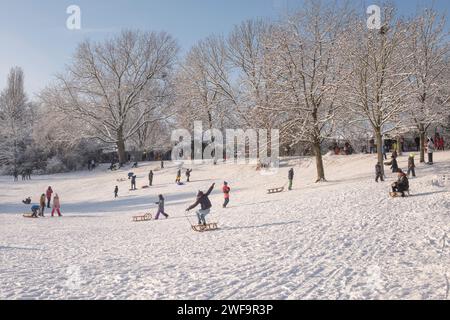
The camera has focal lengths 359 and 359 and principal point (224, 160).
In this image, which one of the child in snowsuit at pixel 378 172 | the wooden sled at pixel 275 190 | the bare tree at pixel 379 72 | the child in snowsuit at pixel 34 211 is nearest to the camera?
the child in snowsuit at pixel 378 172

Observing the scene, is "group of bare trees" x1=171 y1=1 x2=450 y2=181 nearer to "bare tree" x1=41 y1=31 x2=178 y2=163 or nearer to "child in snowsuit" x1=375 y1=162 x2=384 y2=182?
"child in snowsuit" x1=375 y1=162 x2=384 y2=182

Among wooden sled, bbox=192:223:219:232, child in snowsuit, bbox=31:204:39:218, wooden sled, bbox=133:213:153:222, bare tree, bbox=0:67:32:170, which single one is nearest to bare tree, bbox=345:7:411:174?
wooden sled, bbox=192:223:219:232

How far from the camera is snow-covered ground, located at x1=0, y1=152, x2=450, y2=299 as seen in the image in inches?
260

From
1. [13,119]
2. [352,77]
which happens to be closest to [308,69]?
[352,77]

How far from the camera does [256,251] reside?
955 centimetres

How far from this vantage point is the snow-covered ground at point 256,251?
6.61 m

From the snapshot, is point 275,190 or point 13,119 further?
point 13,119

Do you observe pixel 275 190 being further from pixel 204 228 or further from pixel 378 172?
pixel 204 228

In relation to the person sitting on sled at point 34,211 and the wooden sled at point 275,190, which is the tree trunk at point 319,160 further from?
the person sitting on sled at point 34,211

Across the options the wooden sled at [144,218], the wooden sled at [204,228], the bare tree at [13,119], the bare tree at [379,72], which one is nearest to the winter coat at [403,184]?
the bare tree at [379,72]

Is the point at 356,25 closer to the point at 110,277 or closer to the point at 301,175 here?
the point at 301,175

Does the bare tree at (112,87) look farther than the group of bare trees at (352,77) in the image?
Yes

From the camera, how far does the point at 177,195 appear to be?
2692 centimetres

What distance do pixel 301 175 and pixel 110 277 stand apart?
23.4 metres
